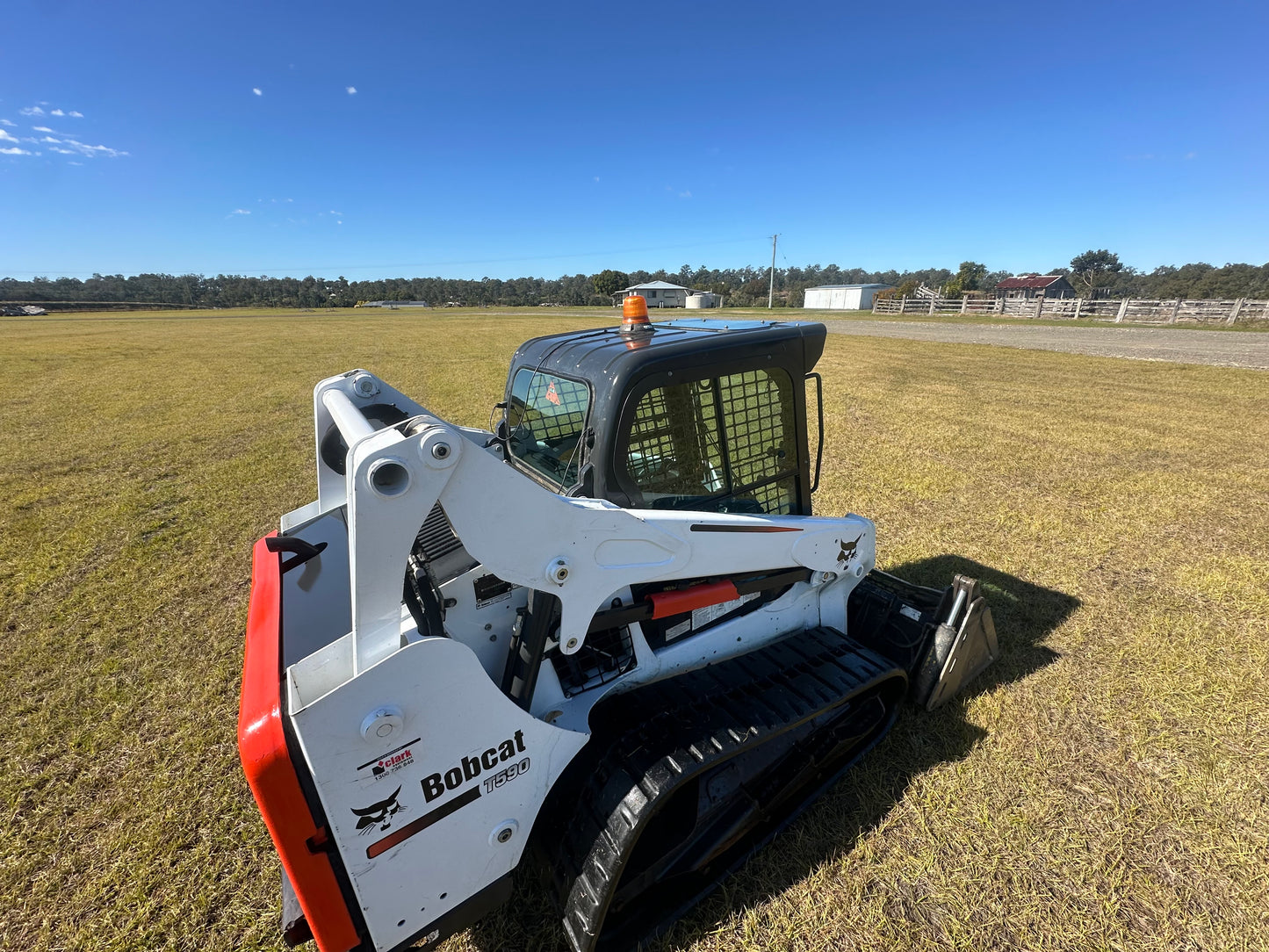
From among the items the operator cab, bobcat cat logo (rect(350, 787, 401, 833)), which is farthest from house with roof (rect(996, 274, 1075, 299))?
bobcat cat logo (rect(350, 787, 401, 833))

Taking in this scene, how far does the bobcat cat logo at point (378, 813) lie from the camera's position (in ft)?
5.70

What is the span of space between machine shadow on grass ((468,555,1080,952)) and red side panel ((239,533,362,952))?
0.77 metres

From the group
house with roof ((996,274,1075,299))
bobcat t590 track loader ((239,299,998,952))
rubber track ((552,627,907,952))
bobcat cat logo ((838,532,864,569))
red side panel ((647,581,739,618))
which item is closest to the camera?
bobcat t590 track loader ((239,299,998,952))

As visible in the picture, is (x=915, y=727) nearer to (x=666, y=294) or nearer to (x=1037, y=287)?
(x=1037, y=287)

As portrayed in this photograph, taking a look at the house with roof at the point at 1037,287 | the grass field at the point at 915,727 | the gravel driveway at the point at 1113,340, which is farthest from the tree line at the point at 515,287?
the grass field at the point at 915,727

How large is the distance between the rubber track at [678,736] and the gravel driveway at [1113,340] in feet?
66.6

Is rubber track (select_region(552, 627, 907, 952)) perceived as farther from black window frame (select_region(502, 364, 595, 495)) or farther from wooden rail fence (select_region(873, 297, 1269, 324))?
wooden rail fence (select_region(873, 297, 1269, 324))

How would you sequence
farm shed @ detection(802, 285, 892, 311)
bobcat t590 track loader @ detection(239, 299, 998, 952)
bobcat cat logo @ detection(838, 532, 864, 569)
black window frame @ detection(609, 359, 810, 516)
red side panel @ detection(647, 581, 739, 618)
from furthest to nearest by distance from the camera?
farm shed @ detection(802, 285, 892, 311), bobcat cat logo @ detection(838, 532, 864, 569), red side panel @ detection(647, 581, 739, 618), black window frame @ detection(609, 359, 810, 516), bobcat t590 track loader @ detection(239, 299, 998, 952)

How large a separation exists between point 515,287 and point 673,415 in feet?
409

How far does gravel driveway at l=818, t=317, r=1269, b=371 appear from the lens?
58.9 ft

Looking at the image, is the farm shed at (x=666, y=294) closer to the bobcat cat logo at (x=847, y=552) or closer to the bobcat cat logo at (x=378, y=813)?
the bobcat cat logo at (x=847, y=552)

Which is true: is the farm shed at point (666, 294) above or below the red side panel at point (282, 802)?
above

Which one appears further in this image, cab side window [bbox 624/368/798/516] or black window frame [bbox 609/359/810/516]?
cab side window [bbox 624/368/798/516]

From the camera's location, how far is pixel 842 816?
2715 mm
